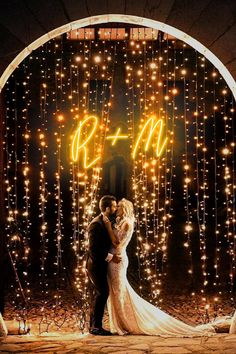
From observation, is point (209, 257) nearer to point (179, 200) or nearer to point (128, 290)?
point (179, 200)

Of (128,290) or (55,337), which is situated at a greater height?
(128,290)

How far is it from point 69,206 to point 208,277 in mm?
4117

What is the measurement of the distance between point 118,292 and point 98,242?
2.28 feet

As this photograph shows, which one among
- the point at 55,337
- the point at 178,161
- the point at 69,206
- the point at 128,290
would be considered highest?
the point at 178,161

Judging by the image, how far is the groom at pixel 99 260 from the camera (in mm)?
6324

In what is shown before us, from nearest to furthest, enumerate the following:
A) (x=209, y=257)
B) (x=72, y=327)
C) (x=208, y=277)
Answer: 1. (x=72, y=327)
2. (x=208, y=277)
3. (x=209, y=257)

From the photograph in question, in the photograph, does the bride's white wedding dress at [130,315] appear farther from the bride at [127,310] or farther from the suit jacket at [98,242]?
the suit jacket at [98,242]

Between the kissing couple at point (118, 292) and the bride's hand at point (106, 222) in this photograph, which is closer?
the kissing couple at point (118, 292)

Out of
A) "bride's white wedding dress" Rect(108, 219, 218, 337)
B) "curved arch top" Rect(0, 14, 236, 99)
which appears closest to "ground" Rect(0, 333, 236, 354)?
"bride's white wedding dress" Rect(108, 219, 218, 337)

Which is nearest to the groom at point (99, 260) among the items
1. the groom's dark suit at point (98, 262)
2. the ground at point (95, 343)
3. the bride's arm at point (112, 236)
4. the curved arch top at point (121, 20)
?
the groom's dark suit at point (98, 262)

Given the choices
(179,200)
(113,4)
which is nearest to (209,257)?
(179,200)

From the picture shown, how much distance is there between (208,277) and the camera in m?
11.5

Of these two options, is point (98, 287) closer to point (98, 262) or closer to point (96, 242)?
point (98, 262)

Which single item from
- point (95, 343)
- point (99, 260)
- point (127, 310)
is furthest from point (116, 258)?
point (95, 343)
